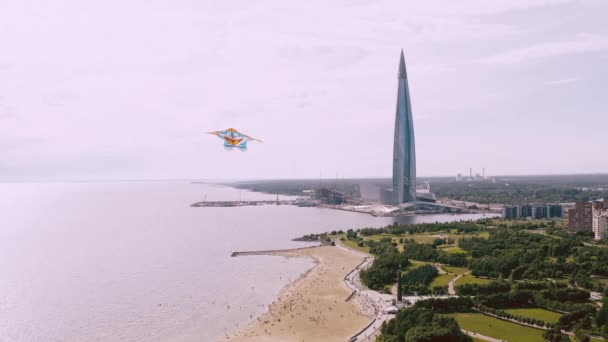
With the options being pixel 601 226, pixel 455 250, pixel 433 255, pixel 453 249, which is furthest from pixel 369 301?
pixel 601 226

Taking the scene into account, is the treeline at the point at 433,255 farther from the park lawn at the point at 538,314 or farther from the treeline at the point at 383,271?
the park lawn at the point at 538,314

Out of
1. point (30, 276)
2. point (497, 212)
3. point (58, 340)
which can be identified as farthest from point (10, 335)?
point (497, 212)

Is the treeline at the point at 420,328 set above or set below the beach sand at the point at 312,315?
above

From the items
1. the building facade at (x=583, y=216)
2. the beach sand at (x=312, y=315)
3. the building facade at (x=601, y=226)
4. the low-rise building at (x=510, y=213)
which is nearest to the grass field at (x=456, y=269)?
the beach sand at (x=312, y=315)

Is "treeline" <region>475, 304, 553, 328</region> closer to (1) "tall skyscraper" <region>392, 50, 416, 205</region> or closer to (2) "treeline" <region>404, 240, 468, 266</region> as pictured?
(2) "treeline" <region>404, 240, 468, 266</region>

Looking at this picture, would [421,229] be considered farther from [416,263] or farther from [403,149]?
[403,149]
